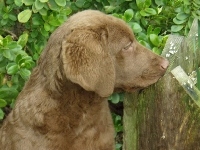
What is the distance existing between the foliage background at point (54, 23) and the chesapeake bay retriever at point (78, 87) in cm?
50

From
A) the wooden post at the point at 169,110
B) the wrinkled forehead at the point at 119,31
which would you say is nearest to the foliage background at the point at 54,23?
the wooden post at the point at 169,110

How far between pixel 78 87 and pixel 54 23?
101 cm

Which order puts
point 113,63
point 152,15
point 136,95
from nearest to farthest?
point 113,63 → point 136,95 → point 152,15

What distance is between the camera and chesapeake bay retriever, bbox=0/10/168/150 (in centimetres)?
410

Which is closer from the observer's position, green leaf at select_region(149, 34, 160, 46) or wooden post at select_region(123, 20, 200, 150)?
wooden post at select_region(123, 20, 200, 150)

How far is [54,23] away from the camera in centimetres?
506

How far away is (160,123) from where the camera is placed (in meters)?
4.43

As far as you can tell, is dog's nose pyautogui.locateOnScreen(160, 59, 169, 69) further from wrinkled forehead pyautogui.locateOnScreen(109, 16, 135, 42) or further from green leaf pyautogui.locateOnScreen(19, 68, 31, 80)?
green leaf pyautogui.locateOnScreen(19, 68, 31, 80)

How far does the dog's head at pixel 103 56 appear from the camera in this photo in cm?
395

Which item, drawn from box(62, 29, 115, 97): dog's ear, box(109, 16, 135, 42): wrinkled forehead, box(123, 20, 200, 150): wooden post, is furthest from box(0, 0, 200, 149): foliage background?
box(62, 29, 115, 97): dog's ear

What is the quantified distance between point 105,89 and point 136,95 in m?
0.64

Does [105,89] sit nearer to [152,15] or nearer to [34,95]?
[34,95]

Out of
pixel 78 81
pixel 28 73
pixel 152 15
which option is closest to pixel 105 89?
pixel 78 81

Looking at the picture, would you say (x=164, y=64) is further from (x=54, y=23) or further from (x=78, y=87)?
(x=54, y=23)
